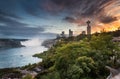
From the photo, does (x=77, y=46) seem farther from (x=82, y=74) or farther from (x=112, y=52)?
(x=82, y=74)

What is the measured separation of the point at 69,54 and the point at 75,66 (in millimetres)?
5355

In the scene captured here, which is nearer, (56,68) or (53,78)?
(53,78)

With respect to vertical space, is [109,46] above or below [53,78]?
above

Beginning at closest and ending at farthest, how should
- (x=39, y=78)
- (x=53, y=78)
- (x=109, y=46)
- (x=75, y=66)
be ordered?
1. (x=53, y=78)
2. (x=75, y=66)
3. (x=39, y=78)
4. (x=109, y=46)

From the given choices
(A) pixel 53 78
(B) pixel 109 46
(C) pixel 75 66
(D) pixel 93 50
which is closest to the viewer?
(A) pixel 53 78

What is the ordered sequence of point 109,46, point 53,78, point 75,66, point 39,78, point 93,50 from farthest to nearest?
point 109,46 → point 93,50 → point 39,78 → point 75,66 → point 53,78

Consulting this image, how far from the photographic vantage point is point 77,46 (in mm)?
57719

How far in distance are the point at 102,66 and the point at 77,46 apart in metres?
8.36

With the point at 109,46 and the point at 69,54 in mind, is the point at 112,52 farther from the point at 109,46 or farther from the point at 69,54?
the point at 69,54

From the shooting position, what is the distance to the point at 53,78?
43.6 metres

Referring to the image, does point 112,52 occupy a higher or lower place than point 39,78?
higher

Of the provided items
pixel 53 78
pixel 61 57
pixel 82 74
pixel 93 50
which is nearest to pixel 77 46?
pixel 93 50

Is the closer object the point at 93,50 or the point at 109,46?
the point at 93,50

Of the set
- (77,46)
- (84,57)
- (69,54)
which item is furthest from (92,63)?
(77,46)
